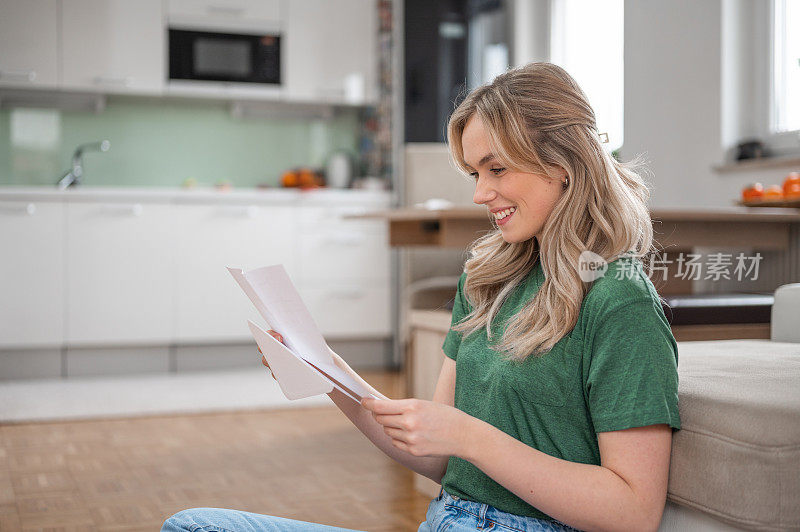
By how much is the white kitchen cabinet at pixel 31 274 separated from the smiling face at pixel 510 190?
3.98 metres

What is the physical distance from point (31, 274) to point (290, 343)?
3.95m

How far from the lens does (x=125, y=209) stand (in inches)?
185

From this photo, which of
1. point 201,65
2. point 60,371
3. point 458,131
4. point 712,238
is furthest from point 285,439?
point 201,65

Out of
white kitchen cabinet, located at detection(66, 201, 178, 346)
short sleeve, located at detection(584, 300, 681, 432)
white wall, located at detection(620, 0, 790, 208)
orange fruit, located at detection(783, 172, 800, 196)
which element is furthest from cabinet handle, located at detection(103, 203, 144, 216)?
short sleeve, located at detection(584, 300, 681, 432)

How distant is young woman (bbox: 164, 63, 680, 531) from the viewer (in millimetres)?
903

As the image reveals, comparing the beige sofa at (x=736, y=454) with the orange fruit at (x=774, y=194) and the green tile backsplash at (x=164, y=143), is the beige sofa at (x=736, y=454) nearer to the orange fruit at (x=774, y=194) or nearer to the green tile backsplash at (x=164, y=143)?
the orange fruit at (x=774, y=194)

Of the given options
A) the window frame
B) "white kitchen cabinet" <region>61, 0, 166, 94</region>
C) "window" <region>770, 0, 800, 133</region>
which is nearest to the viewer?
"window" <region>770, 0, 800, 133</region>

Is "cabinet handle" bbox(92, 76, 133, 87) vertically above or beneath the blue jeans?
above

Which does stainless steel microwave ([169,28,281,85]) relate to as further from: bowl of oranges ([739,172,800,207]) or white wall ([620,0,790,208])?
bowl of oranges ([739,172,800,207])

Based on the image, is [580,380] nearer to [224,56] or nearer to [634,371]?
[634,371]

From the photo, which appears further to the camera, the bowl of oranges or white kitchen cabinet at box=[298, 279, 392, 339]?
white kitchen cabinet at box=[298, 279, 392, 339]

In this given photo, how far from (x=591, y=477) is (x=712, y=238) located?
6.86 feet

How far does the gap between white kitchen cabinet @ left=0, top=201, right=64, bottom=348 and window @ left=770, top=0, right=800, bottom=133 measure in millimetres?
3548

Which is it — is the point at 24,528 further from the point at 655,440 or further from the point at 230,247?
the point at 230,247
